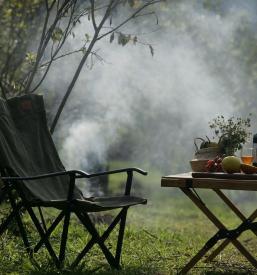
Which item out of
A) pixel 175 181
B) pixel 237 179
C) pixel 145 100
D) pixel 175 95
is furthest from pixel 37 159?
pixel 145 100

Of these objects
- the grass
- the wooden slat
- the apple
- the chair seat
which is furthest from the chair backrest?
the apple

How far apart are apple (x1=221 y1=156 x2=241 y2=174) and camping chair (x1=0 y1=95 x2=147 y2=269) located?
1.74ft

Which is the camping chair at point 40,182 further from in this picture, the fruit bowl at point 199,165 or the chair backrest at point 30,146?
the fruit bowl at point 199,165

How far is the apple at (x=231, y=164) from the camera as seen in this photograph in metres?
3.93

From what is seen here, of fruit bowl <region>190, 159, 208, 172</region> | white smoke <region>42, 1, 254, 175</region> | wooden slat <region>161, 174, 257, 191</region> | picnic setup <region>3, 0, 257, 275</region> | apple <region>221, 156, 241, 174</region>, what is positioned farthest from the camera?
white smoke <region>42, 1, 254, 175</region>

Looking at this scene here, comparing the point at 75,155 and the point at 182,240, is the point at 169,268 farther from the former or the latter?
the point at 75,155

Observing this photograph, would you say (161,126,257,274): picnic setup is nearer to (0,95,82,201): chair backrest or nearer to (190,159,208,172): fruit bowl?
(190,159,208,172): fruit bowl

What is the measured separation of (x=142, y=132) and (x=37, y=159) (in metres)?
9.51

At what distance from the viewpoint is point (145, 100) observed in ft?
38.2

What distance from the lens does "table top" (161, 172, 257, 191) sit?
12.4 ft

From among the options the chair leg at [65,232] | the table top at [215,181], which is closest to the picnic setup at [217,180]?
the table top at [215,181]

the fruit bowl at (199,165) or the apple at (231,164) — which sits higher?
the apple at (231,164)

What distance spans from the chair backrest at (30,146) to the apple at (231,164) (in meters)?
1.05

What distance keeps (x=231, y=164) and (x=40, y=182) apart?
1.22 metres
